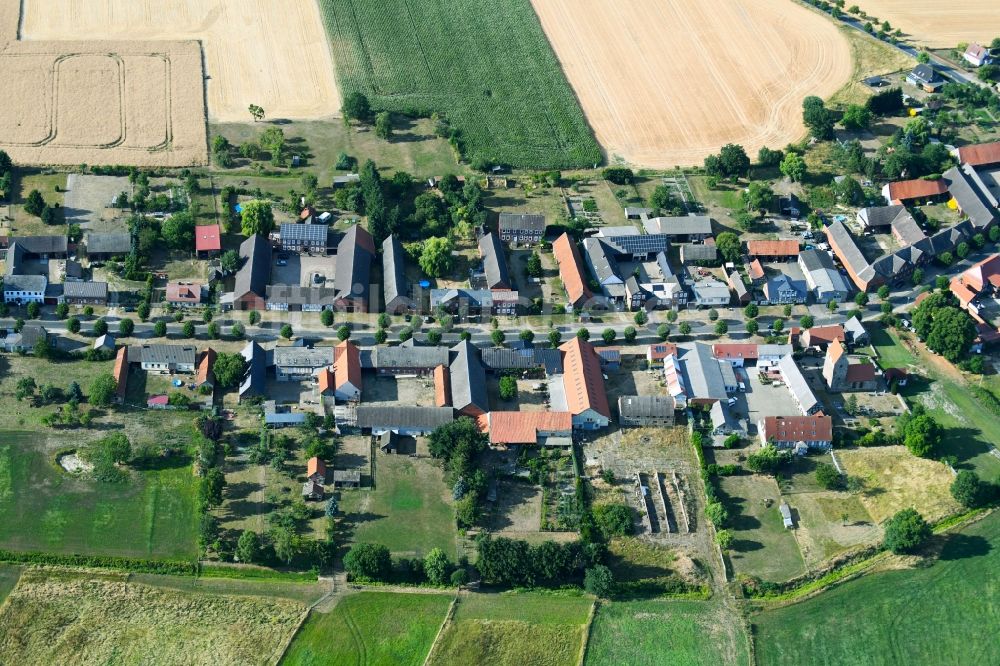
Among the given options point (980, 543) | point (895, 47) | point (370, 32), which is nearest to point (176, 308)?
point (370, 32)

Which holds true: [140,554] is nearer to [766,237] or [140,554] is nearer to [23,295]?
[23,295]

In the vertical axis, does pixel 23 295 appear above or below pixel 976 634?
above

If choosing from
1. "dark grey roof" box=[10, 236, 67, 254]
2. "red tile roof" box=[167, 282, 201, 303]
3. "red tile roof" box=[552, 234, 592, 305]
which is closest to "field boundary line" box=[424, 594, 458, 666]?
"red tile roof" box=[552, 234, 592, 305]

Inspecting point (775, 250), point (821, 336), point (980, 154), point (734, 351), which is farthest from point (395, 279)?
point (980, 154)

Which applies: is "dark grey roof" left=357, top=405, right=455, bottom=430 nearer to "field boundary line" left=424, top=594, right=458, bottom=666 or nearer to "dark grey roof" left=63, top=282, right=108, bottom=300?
"field boundary line" left=424, top=594, right=458, bottom=666

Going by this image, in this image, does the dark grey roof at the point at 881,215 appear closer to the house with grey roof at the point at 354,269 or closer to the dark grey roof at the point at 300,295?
the house with grey roof at the point at 354,269
